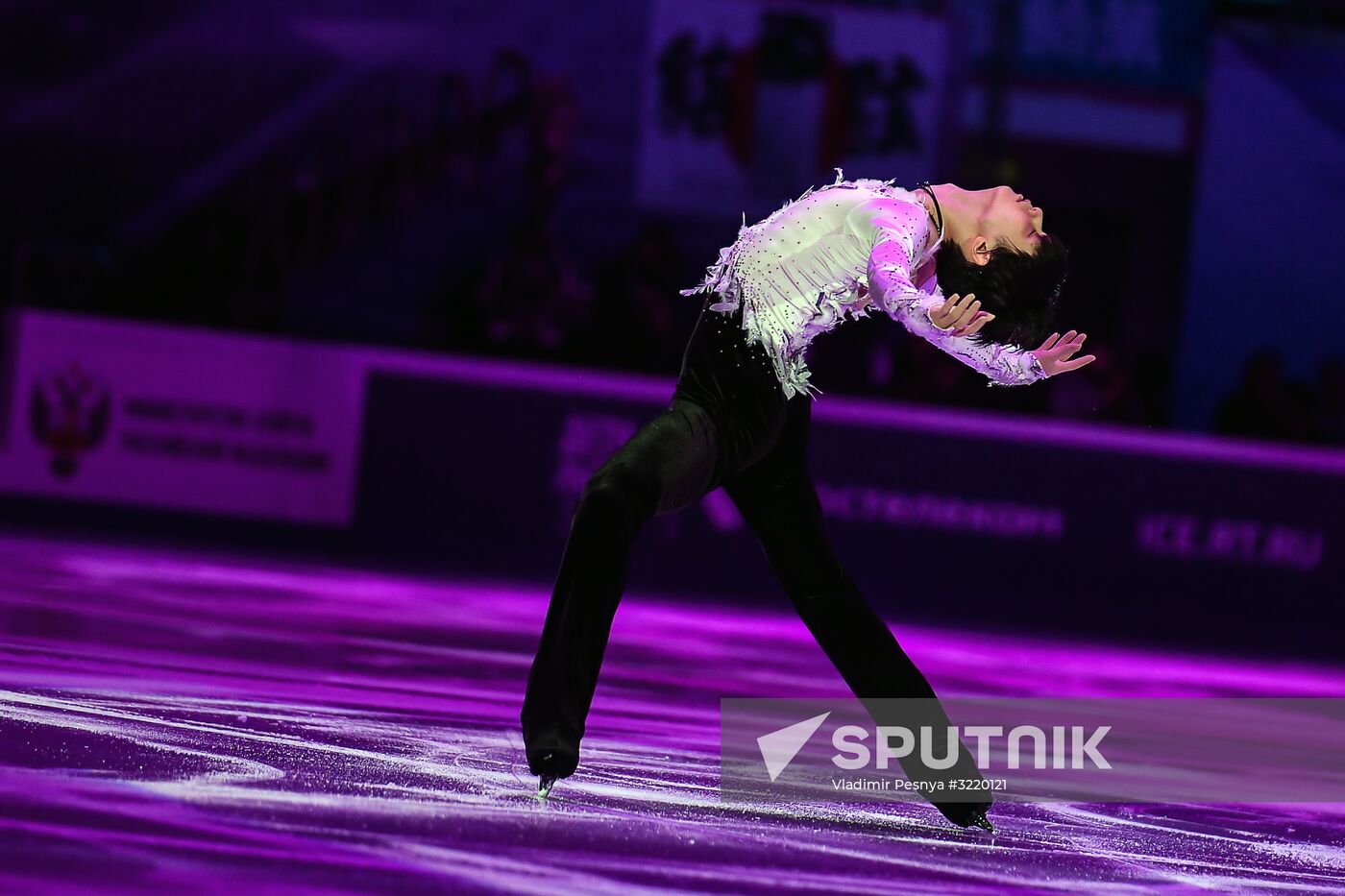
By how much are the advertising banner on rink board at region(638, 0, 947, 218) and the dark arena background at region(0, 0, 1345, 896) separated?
0.03 m

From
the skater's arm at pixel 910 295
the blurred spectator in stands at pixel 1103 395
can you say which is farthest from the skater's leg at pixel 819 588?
the blurred spectator in stands at pixel 1103 395

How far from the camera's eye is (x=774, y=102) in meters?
11.4

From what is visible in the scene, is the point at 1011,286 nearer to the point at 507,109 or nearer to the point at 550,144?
the point at 550,144

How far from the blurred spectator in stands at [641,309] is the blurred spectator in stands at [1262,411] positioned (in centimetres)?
289

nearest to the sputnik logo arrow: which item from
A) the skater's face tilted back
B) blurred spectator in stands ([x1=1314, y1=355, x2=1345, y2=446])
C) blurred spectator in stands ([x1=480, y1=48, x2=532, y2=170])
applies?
the skater's face tilted back

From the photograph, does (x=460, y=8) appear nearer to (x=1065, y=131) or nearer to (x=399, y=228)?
(x=399, y=228)

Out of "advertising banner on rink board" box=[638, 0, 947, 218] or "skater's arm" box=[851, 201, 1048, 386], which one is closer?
"skater's arm" box=[851, 201, 1048, 386]

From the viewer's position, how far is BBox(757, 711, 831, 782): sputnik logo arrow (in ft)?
12.7

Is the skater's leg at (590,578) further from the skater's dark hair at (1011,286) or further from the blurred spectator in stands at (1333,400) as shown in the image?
the blurred spectator in stands at (1333,400)

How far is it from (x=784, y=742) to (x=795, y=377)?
1332mm

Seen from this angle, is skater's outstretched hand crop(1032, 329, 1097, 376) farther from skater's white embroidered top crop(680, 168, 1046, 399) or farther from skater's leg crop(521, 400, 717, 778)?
skater's leg crop(521, 400, 717, 778)

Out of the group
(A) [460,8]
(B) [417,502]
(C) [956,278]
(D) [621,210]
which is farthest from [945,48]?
(C) [956,278]

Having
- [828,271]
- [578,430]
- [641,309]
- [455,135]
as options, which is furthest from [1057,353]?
[455,135]

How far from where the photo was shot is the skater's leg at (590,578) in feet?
9.90
